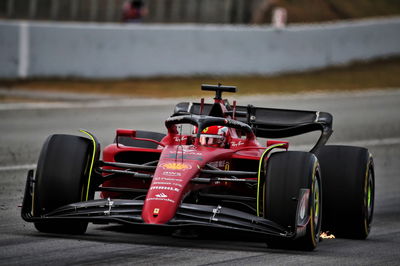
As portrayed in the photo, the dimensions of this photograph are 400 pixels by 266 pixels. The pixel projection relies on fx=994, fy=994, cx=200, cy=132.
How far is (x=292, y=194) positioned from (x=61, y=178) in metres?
2.00

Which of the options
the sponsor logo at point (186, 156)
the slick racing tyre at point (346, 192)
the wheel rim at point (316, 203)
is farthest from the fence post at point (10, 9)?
the wheel rim at point (316, 203)

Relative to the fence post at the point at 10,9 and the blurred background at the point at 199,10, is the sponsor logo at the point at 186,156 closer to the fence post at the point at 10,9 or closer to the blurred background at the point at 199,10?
the blurred background at the point at 199,10

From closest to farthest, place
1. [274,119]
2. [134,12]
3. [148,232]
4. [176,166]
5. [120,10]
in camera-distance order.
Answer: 1. [176,166]
2. [148,232]
3. [274,119]
4. [134,12]
5. [120,10]

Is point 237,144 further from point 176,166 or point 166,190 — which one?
point 166,190

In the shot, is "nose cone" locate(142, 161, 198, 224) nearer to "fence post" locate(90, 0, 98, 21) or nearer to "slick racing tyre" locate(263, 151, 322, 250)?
"slick racing tyre" locate(263, 151, 322, 250)

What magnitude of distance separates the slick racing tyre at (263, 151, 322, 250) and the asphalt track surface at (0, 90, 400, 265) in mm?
137

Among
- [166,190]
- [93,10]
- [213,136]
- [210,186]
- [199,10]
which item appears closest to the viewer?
[166,190]

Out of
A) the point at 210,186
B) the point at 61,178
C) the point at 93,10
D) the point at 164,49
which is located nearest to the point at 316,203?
the point at 210,186

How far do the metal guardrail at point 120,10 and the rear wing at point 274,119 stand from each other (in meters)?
18.6

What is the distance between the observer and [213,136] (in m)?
9.38

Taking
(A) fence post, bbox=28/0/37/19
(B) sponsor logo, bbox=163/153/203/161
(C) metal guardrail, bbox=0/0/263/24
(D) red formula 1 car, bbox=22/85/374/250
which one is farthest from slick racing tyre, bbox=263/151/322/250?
(A) fence post, bbox=28/0/37/19

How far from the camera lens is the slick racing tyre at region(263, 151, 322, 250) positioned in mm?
8156

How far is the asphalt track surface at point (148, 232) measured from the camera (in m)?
7.80

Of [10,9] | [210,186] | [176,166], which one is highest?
[10,9]
